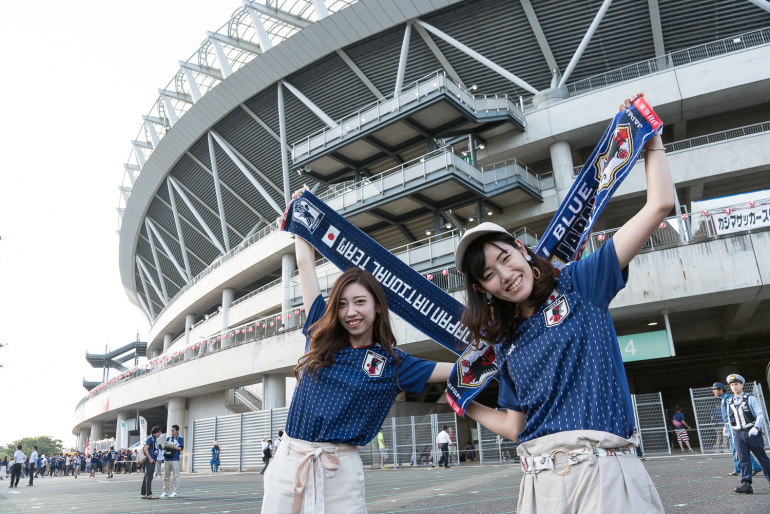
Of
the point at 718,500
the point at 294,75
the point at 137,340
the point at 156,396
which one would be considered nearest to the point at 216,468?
the point at 156,396

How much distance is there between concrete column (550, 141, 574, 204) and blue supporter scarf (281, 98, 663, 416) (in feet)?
81.5

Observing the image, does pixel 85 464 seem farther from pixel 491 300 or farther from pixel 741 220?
pixel 491 300

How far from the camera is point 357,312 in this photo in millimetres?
2730

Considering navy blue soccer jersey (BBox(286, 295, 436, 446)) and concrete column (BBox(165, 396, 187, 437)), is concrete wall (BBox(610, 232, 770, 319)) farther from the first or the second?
concrete column (BBox(165, 396, 187, 437))

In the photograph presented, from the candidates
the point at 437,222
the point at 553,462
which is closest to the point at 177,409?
the point at 437,222

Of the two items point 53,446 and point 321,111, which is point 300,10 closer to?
point 321,111

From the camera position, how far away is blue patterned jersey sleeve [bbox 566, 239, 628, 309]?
2.08 metres

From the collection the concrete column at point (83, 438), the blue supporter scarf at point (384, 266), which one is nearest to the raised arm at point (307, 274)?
the blue supporter scarf at point (384, 266)

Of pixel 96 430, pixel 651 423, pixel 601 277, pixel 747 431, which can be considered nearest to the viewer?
pixel 601 277

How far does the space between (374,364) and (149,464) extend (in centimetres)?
1376

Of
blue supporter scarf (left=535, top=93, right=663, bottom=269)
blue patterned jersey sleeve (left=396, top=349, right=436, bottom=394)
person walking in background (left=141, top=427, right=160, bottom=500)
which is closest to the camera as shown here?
blue supporter scarf (left=535, top=93, right=663, bottom=269)

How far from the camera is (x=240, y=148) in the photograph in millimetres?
39750

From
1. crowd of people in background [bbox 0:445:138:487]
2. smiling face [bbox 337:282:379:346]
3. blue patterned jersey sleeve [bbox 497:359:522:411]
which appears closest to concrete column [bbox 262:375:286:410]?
crowd of people in background [bbox 0:445:138:487]

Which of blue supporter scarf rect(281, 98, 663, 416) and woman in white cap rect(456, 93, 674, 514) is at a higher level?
blue supporter scarf rect(281, 98, 663, 416)
